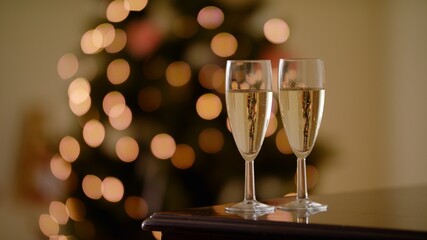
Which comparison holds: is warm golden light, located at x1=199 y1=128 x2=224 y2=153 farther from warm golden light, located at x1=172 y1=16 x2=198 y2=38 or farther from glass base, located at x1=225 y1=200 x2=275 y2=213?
glass base, located at x1=225 y1=200 x2=275 y2=213

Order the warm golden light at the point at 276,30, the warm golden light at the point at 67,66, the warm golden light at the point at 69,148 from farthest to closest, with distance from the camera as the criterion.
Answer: the warm golden light at the point at 67,66
the warm golden light at the point at 276,30
the warm golden light at the point at 69,148

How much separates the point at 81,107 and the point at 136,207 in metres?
0.53

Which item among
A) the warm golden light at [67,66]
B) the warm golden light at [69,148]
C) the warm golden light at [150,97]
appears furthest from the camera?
the warm golden light at [67,66]

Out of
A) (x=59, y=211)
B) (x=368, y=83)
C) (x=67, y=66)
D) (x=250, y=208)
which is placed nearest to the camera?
(x=250, y=208)

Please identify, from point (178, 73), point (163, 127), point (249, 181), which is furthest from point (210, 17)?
point (249, 181)

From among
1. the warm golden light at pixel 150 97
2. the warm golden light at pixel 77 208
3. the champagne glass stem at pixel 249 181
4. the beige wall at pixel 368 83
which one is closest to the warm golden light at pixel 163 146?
the warm golden light at pixel 150 97

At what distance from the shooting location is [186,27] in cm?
366

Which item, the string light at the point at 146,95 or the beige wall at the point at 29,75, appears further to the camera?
the beige wall at the point at 29,75

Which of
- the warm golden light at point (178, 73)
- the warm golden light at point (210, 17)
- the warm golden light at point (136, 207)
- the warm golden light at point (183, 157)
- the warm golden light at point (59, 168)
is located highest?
the warm golden light at point (210, 17)

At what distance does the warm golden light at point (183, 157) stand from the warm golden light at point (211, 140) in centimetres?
8

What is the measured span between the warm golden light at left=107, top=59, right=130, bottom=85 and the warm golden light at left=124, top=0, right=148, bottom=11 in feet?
0.88

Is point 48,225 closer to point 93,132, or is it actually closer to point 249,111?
point 93,132

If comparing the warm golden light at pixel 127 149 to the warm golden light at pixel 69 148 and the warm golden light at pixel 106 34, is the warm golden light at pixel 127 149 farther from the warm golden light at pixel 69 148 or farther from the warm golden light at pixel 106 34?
the warm golden light at pixel 106 34

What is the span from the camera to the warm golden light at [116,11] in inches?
150
